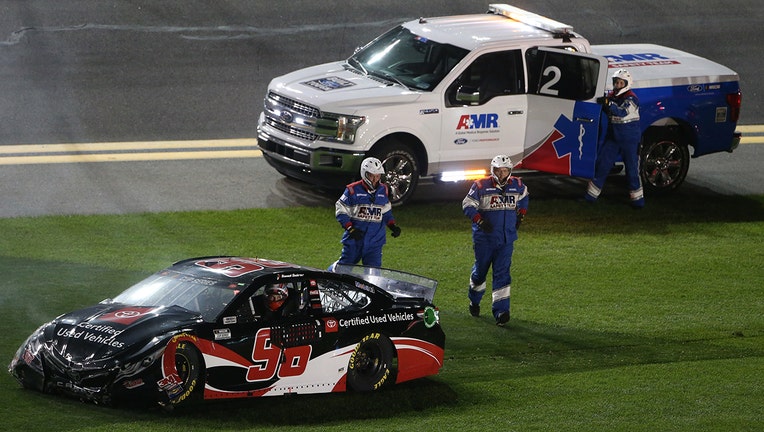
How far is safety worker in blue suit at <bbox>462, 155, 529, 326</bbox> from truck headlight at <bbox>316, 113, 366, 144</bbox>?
12.4 ft

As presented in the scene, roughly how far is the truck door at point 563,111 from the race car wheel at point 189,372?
8.75m

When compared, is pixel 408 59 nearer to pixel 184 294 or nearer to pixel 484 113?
pixel 484 113

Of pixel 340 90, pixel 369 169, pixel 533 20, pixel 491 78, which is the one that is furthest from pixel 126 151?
pixel 369 169

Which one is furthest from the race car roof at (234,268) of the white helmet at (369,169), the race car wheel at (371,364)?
the white helmet at (369,169)

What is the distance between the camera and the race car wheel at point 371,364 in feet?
40.9

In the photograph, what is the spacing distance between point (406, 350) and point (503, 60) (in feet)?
24.0

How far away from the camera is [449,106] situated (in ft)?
61.7

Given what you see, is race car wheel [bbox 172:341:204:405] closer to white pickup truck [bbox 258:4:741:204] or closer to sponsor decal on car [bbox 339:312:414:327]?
sponsor decal on car [bbox 339:312:414:327]

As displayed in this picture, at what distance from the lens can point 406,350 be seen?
12.7 meters

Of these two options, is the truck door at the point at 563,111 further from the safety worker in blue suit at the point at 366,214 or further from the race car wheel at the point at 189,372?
the race car wheel at the point at 189,372

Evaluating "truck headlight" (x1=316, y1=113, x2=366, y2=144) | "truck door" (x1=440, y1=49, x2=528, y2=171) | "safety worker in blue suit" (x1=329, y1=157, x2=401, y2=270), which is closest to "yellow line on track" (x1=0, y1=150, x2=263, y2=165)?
"truck headlight" (x1=316, y1=113, x2=366, y2=144)

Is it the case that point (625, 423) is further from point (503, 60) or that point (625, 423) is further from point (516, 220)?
point (503, 60)

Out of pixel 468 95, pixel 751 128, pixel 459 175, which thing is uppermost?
pixel 468 95

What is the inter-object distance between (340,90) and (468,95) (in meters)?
1.70
